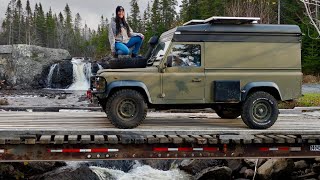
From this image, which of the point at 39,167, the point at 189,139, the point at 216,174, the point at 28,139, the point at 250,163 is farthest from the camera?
the point at 250,163

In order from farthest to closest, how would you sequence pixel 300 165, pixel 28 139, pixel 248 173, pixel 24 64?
pixel 24 64 < pixel 300 165 < pixel 248 173 < pixel 28 139

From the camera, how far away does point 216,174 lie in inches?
472

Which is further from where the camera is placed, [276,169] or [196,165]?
[196,165]

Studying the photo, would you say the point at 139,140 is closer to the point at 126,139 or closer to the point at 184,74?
the point at 126,139

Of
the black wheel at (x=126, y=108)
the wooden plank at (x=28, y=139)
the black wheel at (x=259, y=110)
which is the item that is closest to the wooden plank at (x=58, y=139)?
the wooden plank at (x=28, y=139)

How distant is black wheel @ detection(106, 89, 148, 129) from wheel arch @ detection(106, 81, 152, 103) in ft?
0.27

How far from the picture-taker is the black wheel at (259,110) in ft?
28.5

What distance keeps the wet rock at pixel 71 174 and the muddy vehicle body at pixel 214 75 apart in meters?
3.81

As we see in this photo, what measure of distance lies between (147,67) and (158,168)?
5434mm

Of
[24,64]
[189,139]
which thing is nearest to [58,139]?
[189,139]

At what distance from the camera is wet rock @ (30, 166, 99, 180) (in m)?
11.8

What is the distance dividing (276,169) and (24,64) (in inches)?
1584

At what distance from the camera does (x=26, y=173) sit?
40.6ft

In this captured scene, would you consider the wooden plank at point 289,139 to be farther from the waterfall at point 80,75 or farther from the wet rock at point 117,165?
the waterfall at point 80,75
